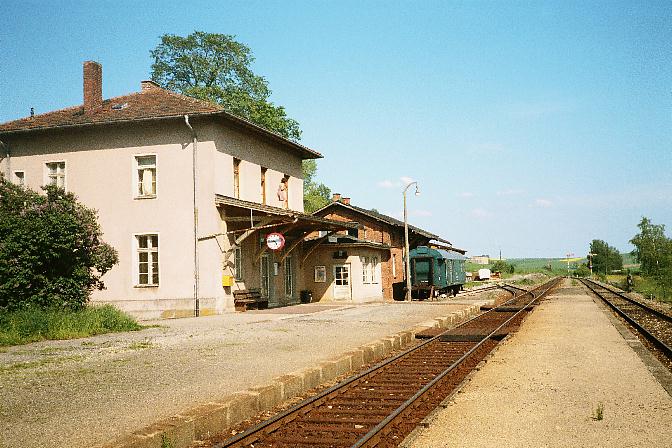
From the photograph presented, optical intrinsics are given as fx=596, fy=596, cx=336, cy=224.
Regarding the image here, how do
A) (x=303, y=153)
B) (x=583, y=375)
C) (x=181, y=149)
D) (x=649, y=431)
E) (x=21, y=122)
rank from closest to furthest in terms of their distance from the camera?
1. (x=649, y=431)
2. (x=583, y=375)
3. (x=181, y=149)
4. (x=21, y=122)
5. (x=303, y=153)

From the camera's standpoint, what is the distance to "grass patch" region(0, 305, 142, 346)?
1289 cm

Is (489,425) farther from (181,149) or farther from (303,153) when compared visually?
(303,153)

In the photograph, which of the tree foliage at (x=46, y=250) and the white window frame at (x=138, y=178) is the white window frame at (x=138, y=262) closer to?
the white window frame at (x=138, y=178)

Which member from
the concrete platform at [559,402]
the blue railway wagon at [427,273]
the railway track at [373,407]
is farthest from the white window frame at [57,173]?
the blue railway wagon at [427,273]

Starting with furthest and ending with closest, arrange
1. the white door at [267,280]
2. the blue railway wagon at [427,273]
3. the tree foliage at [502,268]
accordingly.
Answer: the tree foliage at [502,268]
the blue railway wagon at [427,273]
the white door at [267,280]

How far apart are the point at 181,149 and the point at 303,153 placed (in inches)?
308

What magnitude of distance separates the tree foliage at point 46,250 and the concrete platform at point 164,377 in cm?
292

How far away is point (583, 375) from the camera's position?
28.2 feet

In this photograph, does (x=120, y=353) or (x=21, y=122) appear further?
(x=21, y=122)

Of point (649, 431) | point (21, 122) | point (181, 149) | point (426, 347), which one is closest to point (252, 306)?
point (181, 149)

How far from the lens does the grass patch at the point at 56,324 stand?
1289cm

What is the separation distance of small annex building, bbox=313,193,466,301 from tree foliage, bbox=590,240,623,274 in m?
87.7

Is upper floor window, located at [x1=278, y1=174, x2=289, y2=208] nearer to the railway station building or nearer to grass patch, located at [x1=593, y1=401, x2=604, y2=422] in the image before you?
the railway station building

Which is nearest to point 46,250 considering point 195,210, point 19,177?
point 195,210
